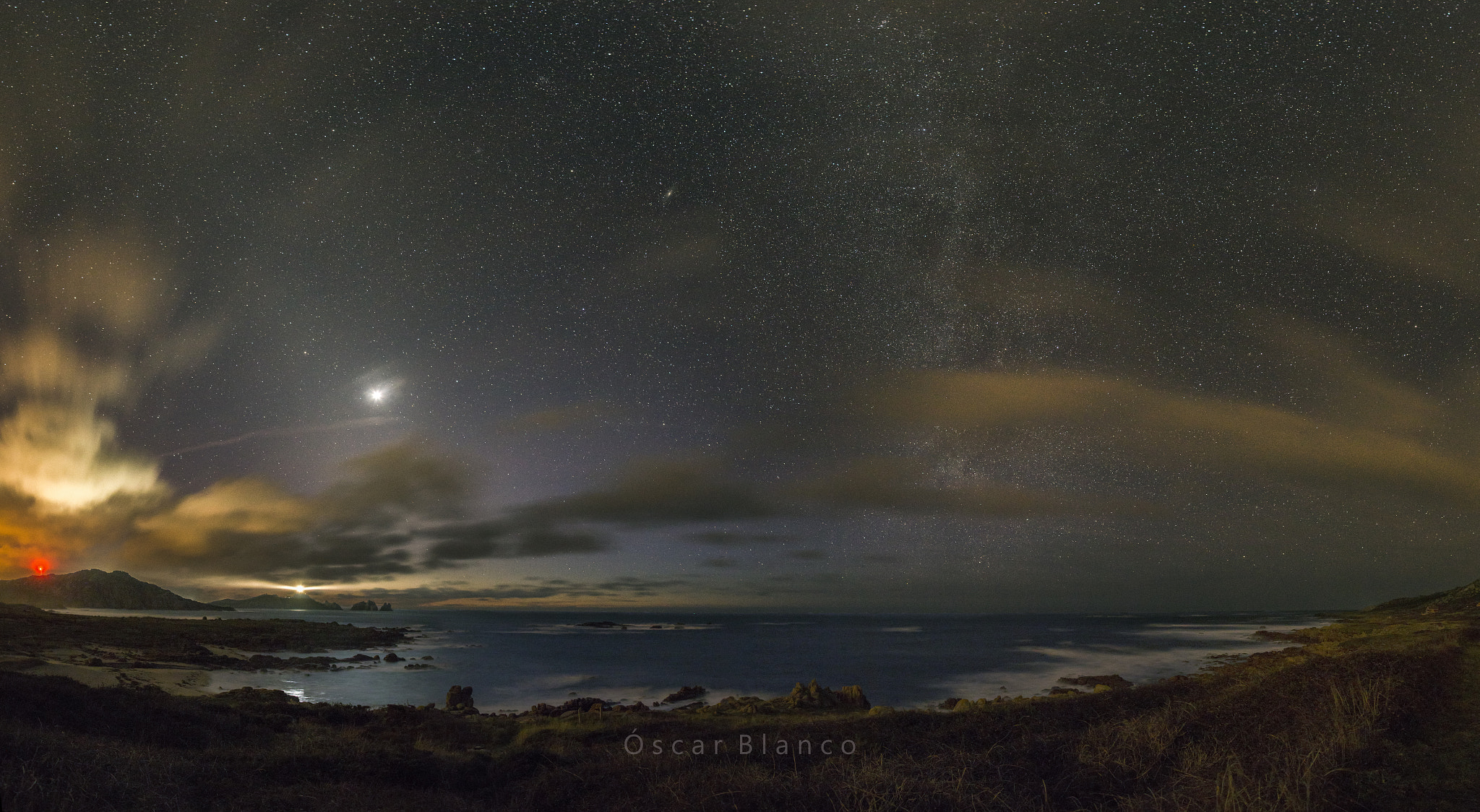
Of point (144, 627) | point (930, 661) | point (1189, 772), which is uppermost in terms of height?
point (1189, 772)

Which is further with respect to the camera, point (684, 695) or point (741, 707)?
point (684, 695)

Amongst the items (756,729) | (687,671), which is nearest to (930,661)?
(687,671)

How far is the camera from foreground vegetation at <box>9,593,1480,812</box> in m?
7.62

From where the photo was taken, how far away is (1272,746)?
10.6 meters

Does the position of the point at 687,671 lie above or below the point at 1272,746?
below

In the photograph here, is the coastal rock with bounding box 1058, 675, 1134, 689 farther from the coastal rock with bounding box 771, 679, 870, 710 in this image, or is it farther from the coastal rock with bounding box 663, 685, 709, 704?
the coastal rock with bounding box 663, 685, 709, 704

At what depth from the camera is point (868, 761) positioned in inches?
331

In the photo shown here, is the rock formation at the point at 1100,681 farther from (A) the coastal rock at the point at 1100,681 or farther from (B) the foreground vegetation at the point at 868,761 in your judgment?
(B) the foreground vegetation at the point at 868,761

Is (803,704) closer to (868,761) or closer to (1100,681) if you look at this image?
(868,761)

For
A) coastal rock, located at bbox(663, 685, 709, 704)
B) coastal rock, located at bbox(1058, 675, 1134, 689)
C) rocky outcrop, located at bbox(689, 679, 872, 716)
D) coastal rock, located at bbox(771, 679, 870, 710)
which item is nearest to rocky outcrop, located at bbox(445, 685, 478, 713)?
coastal rock, located at bbox(663, 685, 709, 704)

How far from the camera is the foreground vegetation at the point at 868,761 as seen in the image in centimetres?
762

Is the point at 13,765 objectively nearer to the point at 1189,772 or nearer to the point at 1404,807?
the point at 1189,772

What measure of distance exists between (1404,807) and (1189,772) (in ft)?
10.5

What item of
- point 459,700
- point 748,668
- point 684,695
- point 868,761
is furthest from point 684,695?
point 868,761
